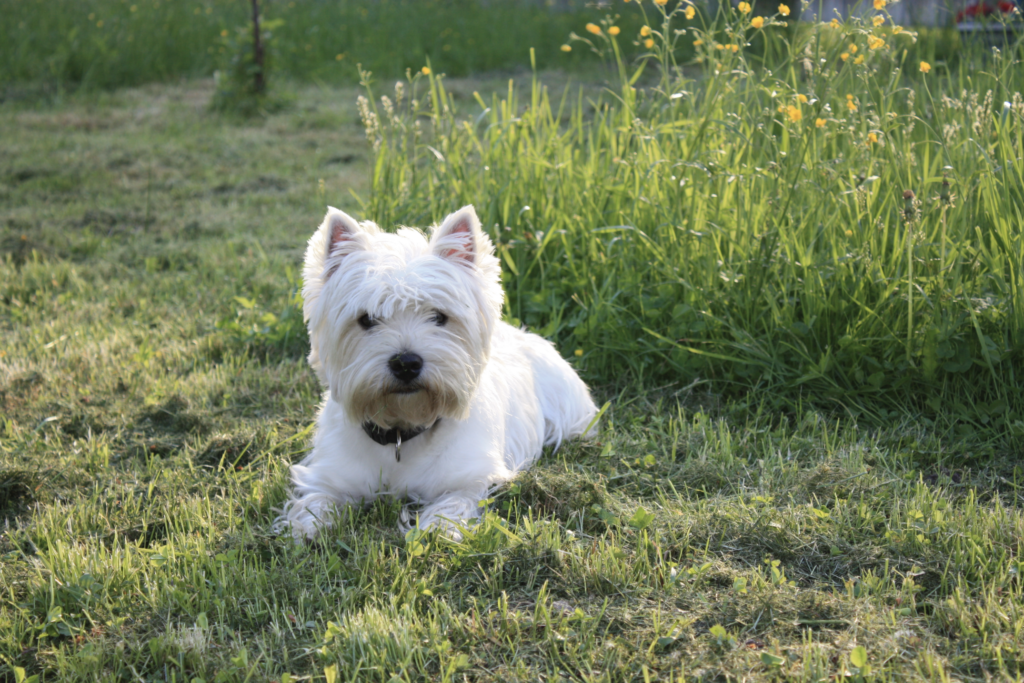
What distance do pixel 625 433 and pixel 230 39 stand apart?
10.4 m

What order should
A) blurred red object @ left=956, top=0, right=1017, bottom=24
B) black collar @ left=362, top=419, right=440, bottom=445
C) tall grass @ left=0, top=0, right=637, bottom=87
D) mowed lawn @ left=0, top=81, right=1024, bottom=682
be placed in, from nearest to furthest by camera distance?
mowed lawn @ left=0, top=81, right=1024, bottom=682
black collar @ left=362, top=419, right=440, bottom=445
blurred red object @ left=956, top=0, right=1017, bottom=24
tall grass @ left=0, top=0, right=637, bottom=87

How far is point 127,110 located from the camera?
35.4 ft

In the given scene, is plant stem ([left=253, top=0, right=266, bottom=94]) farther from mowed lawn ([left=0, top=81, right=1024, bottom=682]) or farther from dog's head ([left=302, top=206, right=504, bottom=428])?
dog's head ([left=302, top=206, right=504, bottom=428])

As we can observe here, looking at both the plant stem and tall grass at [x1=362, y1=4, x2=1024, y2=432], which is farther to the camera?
the plant stem

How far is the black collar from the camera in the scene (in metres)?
3.12

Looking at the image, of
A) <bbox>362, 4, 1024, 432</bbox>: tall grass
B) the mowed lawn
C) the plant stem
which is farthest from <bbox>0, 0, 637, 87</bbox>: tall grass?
the mowed lawn

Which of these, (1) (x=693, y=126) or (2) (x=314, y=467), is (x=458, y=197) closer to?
(1) (x=693, y=126)

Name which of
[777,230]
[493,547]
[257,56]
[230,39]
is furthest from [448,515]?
[230,39]

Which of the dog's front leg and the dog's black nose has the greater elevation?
the dog's black nose

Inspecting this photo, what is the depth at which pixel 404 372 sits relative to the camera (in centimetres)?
284

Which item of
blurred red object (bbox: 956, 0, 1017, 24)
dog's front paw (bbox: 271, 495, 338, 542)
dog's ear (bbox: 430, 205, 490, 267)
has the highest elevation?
blurred red object (bbox: 956, 0, 1017, 24)

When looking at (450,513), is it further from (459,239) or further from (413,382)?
(459,239)

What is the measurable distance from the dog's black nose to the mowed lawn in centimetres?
57

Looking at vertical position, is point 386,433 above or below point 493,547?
above
